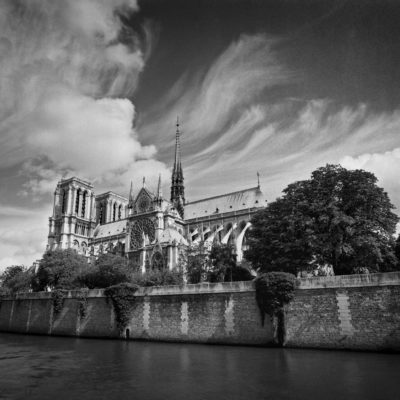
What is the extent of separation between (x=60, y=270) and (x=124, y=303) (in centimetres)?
1689

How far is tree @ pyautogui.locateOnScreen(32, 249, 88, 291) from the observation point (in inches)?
1724

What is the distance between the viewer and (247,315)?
25828 mm

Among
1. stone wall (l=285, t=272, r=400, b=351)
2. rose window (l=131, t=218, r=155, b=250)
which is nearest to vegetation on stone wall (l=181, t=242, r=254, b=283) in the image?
stone wall (l=285, t=272, r=400, b=351)

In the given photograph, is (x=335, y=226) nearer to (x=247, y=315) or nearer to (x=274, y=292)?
(x=274, y=292)

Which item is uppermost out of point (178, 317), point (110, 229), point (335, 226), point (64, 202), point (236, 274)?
point (64, 202)

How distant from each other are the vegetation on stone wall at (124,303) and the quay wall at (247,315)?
38 centimetres

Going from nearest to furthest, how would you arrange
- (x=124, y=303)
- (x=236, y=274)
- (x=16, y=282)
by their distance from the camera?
(x=124, y=303) → (x=236, y=274) → (x=16, y=282)

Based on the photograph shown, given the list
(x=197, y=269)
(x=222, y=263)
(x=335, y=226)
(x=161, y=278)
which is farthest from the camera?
(x=161, y=278)

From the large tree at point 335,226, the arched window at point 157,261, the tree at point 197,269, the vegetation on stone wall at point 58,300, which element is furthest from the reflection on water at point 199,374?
the arched window at point 157,261

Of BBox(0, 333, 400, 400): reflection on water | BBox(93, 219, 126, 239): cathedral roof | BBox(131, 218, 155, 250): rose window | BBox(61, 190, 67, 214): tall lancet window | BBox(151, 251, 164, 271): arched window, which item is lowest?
BBox(0, 333, 400, 400): reflection on water

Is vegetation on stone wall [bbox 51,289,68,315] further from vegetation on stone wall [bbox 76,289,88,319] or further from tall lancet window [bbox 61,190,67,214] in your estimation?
tall lancet window [bbox 61,190,67,214]

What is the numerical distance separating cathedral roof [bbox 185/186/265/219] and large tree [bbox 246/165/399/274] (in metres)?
42.6

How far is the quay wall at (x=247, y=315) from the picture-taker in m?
21.8

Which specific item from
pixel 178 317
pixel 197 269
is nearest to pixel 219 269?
pixel 197 269
